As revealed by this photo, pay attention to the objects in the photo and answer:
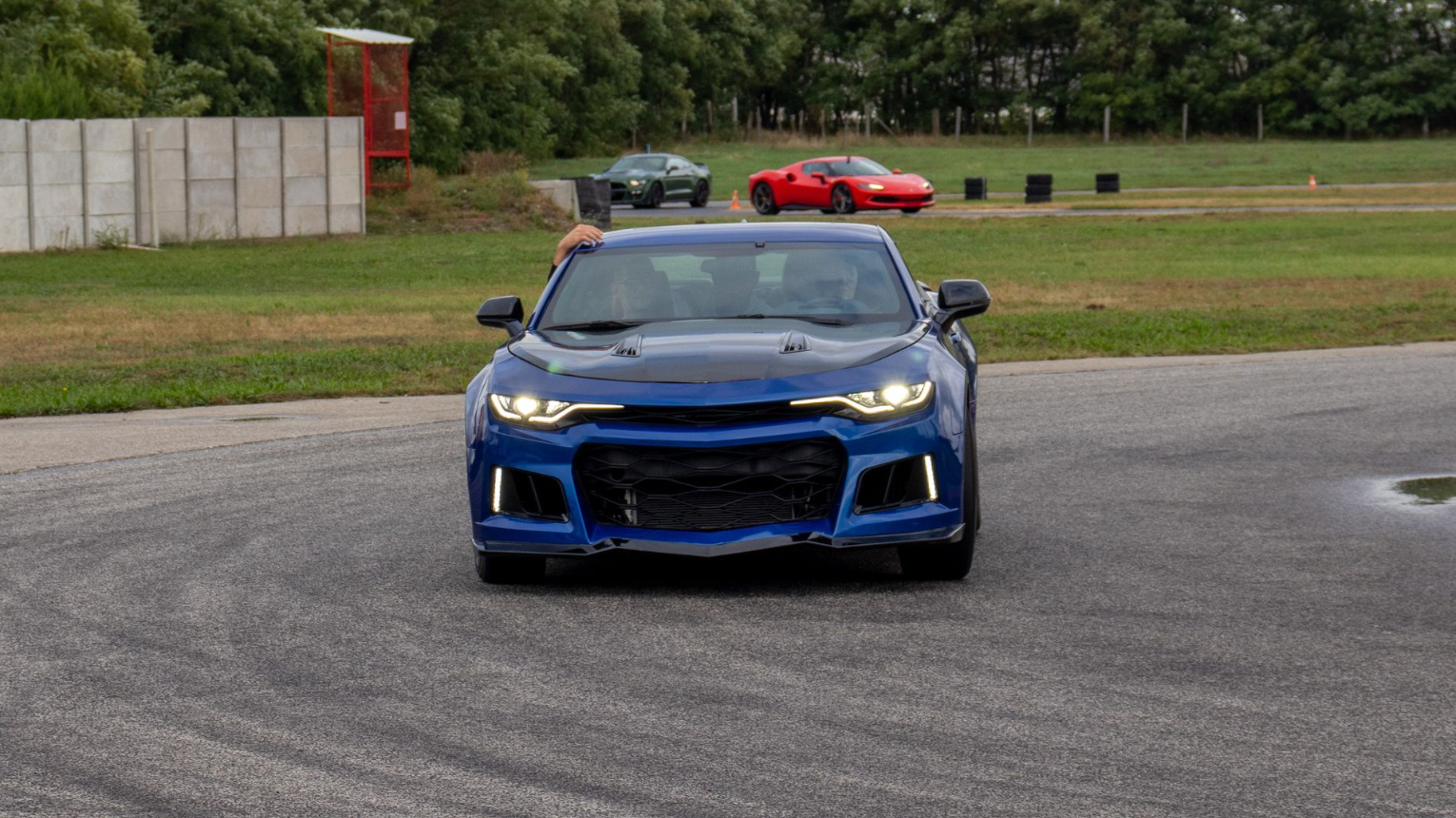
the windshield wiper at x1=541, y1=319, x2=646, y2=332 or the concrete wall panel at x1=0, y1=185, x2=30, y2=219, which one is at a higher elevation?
the concrete wall panel at x1=0, y1=185, x2=30, y2=219

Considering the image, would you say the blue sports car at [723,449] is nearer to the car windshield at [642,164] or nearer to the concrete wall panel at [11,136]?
the concrete wall panel at [11,136]

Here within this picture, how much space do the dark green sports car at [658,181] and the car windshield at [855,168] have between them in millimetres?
4909

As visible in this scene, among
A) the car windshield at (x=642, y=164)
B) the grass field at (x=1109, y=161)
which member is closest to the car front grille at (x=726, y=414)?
the car windshield at (x=642, y=164)

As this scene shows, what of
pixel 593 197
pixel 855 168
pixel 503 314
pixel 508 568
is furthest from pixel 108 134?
pixel 508 568

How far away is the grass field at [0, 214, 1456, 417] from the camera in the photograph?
673 inches

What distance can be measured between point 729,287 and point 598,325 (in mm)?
613

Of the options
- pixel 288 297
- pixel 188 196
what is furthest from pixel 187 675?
pixel 188 196

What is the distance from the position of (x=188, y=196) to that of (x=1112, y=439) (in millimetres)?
25947

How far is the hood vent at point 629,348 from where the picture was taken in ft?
25.9

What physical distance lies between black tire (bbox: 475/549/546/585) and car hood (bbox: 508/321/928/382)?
0.76 m

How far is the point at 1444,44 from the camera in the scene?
90.6m

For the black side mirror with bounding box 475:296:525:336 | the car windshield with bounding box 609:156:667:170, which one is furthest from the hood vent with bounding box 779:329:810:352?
the car windshield with bounding box 609:156:667:170

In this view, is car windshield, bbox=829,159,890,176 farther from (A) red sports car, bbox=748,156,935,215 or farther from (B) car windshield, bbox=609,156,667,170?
(B) car windshield, bbox=609,156,667,170

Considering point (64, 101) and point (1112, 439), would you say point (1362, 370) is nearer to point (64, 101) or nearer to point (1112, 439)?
point (1112, 439)
